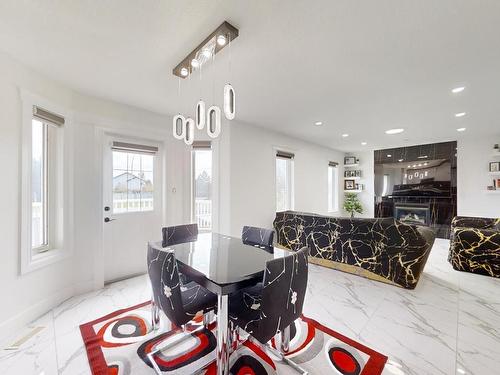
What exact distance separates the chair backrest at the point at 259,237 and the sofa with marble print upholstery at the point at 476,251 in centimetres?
305

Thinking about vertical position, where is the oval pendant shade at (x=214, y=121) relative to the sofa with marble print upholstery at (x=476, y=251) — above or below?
above

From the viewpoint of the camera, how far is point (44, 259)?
2395mm

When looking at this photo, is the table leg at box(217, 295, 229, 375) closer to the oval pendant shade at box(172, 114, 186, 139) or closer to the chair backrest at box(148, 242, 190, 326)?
the chair backrest at box(148, 242, 190, 326)

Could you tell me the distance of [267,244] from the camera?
2439 mm

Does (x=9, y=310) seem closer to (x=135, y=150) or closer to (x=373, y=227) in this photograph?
(x=135, y=150)

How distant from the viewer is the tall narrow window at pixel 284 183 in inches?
198

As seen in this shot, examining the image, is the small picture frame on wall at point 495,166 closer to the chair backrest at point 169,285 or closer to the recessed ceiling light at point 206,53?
the recessed ceiling light at point 206,53

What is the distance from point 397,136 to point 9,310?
254 inches

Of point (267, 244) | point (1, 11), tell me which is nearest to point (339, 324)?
point (267, 244)

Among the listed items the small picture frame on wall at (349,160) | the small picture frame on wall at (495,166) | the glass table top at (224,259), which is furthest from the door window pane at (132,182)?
the small picture frame on wall at (495,166)

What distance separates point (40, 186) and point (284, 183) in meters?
4.07

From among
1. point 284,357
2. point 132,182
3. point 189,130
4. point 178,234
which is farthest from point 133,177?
point 284,357

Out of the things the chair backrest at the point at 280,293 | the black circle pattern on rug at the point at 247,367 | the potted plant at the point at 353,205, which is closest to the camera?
the chair backrest at the point at 280,293

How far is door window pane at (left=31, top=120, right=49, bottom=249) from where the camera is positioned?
98.8 inches
